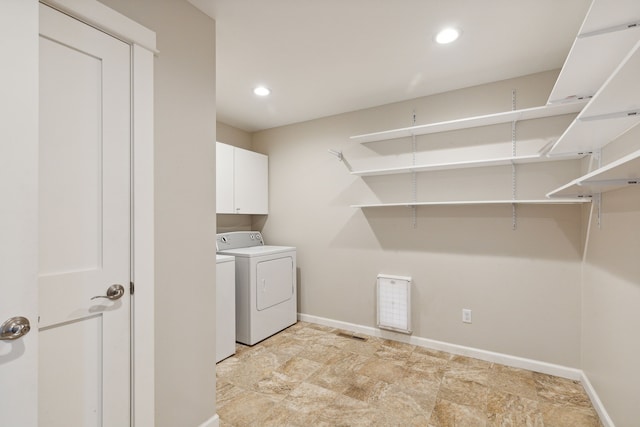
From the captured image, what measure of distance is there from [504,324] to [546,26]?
2.22 meters

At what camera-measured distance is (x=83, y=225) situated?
1256 millimetres

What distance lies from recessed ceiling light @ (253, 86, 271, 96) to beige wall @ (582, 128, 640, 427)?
2.53 meters

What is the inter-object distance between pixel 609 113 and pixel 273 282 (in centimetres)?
284

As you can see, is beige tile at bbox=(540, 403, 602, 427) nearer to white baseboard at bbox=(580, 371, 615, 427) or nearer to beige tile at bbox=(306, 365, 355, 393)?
white baseboard at bbox=(580, 371, 615, 427)

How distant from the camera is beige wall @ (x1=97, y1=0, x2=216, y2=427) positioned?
60.1 inches

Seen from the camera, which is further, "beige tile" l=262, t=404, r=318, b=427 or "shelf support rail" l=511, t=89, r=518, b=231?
"shelf support rail" l=511, t=89, r=518, b=231

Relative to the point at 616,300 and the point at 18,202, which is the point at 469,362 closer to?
the point at 616,300

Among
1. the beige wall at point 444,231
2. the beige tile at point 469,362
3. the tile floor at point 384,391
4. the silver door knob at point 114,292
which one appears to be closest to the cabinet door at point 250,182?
the beige wall at point 444,231

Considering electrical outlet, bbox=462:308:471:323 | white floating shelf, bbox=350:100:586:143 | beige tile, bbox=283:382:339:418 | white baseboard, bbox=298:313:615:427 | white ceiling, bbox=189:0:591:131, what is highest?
white ceiling, bbox=189:0:591:131

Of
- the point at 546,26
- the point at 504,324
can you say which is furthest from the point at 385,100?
the point at 504,324

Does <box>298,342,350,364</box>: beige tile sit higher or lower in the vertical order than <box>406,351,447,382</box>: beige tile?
lower

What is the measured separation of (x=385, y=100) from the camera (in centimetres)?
308

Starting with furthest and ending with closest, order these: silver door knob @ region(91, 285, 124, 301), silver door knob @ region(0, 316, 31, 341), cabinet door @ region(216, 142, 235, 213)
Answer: cabinet door @ region(216, 142, 235, 213) → silver door knob @ region(91, 285, 124, 301) → silver door knob @ region(0, 316, 31, 341)

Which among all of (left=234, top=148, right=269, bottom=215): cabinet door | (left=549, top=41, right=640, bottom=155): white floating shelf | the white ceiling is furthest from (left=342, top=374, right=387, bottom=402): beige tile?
the white ceiling
